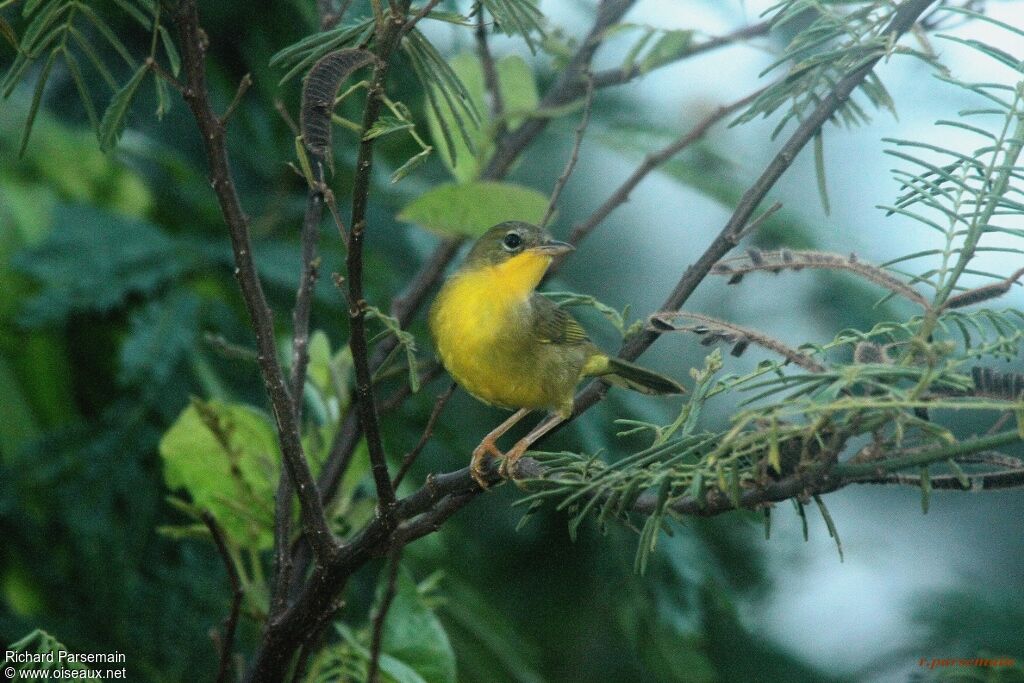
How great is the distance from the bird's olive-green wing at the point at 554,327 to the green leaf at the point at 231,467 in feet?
2.12

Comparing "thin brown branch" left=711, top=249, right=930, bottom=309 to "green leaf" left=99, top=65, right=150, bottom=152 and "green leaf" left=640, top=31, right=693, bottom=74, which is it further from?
"green leaf" left=640, top=31, right=693, bottom=74

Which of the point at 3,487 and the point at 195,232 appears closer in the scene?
the point at 3,487

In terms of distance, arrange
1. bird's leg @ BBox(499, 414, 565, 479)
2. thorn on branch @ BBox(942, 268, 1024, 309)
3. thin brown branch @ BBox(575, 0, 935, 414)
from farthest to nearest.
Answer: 1. thin brown branch @ BBox(575, 0, 935, 414)
2. bird's leg @ BBox(499, 414, 565, 479)
3. thorn on branch @ BBox(942, 268, 1024, 309)

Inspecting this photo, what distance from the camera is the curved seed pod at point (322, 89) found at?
127 cm

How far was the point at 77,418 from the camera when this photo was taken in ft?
8.54

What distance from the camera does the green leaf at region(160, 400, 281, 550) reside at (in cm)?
203

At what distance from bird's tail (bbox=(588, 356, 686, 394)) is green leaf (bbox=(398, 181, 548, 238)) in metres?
0.33

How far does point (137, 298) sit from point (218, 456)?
852 mm

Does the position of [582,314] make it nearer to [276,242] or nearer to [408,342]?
[276,242]

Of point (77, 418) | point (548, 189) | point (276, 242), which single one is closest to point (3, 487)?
point (77, 418)

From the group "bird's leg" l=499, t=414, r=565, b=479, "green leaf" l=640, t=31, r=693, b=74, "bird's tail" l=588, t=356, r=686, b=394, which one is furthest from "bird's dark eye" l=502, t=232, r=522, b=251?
"bird's leg" l=499, t=414, r=565, b=479

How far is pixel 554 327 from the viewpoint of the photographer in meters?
2.41

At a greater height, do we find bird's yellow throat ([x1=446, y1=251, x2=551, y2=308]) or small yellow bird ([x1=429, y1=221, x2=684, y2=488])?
bird's yellow throat ([x1=446, y1=251, x2=551, y2=308])

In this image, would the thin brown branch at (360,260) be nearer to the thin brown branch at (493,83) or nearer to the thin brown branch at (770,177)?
the thin brown branch at (770,177)
